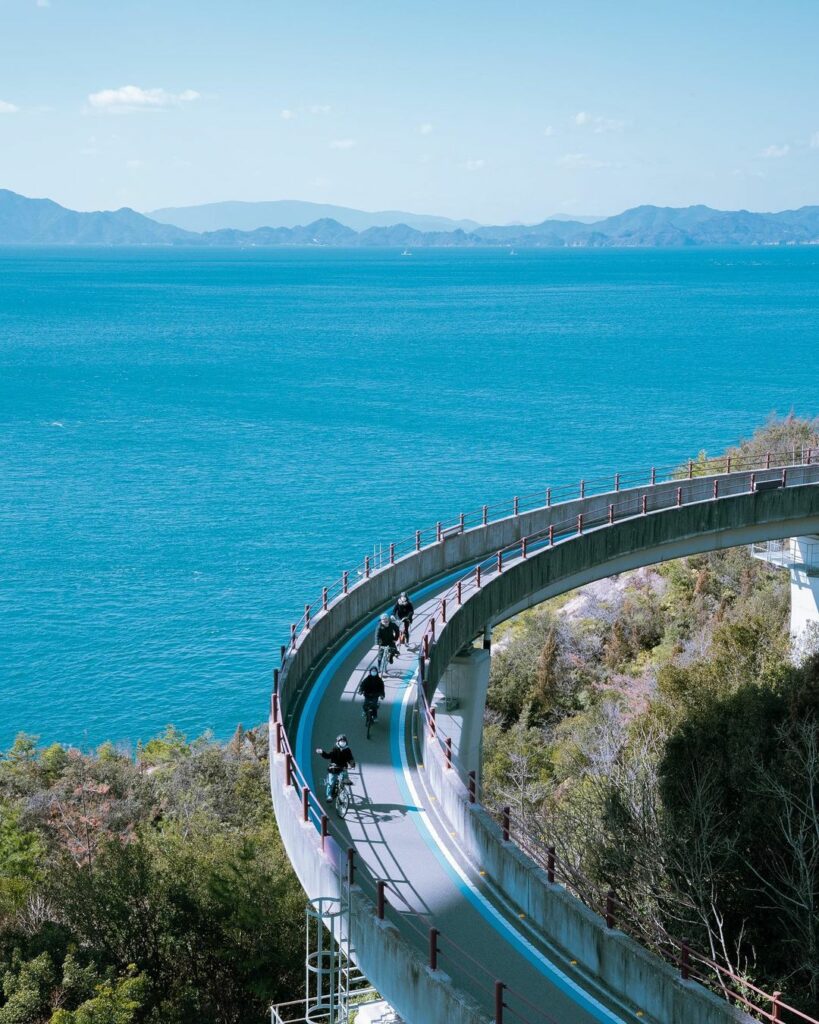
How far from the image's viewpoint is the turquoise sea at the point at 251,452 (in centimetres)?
5153

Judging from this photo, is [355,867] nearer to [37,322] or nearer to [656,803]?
[656,803]

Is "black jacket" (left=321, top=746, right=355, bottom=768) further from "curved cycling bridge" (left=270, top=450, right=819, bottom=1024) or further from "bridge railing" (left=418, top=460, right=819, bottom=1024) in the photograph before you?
"bridge railing" (left=418, top=460, right=819, bottom=1024)

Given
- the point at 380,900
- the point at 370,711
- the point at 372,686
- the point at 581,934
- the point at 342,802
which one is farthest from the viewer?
the point at 370,711

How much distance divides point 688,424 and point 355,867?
78.6m

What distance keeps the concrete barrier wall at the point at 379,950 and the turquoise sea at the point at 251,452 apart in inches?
1110

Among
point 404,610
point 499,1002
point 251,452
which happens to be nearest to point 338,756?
Result: point 499,1002

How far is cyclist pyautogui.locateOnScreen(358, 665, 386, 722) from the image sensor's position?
22.2 meters

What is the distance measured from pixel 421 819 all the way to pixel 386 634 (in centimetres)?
561

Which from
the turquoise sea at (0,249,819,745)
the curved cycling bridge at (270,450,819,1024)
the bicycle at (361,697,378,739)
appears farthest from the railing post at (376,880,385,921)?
the turquoise sea at (0,249,819,745)

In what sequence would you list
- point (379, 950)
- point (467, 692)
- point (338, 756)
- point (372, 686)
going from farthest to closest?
point (467, 692) → point (372, 686) → point (338, 756) → point (379, 950)

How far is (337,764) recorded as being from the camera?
19266 mm

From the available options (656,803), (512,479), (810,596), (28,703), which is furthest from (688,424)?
(656,803)

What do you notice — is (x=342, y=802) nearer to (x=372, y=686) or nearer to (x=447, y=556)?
(x=372, y=686)

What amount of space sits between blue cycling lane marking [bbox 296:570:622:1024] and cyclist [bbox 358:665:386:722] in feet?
2.74
